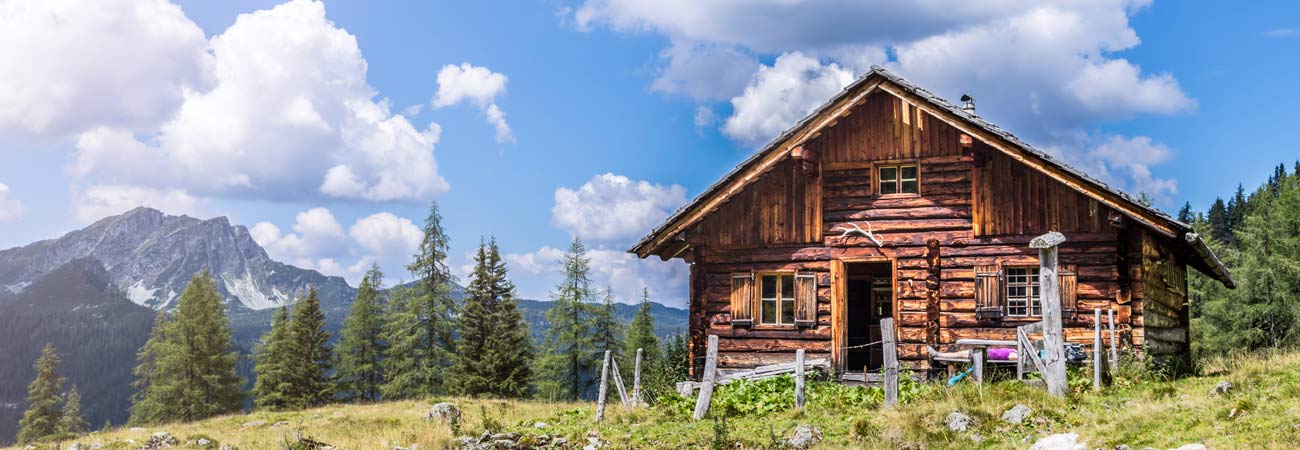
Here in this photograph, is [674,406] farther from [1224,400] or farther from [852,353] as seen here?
[1224,400]

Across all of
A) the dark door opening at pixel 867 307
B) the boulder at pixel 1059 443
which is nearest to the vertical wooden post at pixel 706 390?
the boulder at pixel 1059 443

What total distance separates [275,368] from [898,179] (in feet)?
168

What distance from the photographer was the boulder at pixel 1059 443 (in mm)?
12066

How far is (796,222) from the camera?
22250mm

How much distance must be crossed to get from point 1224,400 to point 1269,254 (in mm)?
50958

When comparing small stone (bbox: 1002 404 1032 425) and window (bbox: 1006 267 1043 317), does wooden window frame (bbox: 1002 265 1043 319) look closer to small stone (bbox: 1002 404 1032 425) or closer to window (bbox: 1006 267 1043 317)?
window (bbox: 1006 267 1043 317)

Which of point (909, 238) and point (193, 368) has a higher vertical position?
point (909, 238)

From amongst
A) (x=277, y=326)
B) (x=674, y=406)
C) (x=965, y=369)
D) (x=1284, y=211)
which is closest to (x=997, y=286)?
(x=965, y=369)

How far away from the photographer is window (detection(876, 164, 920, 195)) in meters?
21.7

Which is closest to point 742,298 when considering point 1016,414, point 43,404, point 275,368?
point 1016,414

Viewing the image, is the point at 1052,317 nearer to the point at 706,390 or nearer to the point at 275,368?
the point at 706,390

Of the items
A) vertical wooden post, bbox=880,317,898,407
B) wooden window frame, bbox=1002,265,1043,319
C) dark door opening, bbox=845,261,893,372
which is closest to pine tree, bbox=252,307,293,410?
dark door opening, bbox=845,261,893,372

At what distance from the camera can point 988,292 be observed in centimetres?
2069

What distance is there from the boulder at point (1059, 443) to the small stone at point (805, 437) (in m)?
3.13
